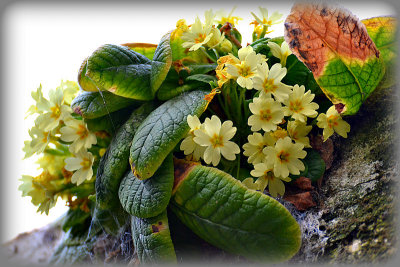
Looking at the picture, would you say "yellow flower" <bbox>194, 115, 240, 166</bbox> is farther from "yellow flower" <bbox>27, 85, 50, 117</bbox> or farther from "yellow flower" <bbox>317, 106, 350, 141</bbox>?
"yellow flower" <bbox>27, 85, 50, 117</bbox>

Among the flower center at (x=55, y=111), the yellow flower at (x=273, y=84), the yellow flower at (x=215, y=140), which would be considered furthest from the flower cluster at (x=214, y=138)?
the flower center at (x=55, y=111)

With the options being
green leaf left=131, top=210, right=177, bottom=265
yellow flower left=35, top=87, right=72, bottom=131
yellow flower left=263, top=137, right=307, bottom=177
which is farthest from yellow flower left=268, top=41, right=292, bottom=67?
yellow flower left=35, top=87, right=72, bottom=131

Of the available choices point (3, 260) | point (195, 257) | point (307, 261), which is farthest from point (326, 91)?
point (3, 260)

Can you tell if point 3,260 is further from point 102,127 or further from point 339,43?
point 339,43

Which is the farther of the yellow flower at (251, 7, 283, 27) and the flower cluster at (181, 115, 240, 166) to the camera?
the yellow flower at (251, 7, 283, 27)

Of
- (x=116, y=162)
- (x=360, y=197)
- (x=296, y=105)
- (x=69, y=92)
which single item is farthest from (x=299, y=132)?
(x=69, y=92)

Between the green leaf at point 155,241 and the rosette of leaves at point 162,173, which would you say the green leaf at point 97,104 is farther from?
the green leaf at point 155,241
